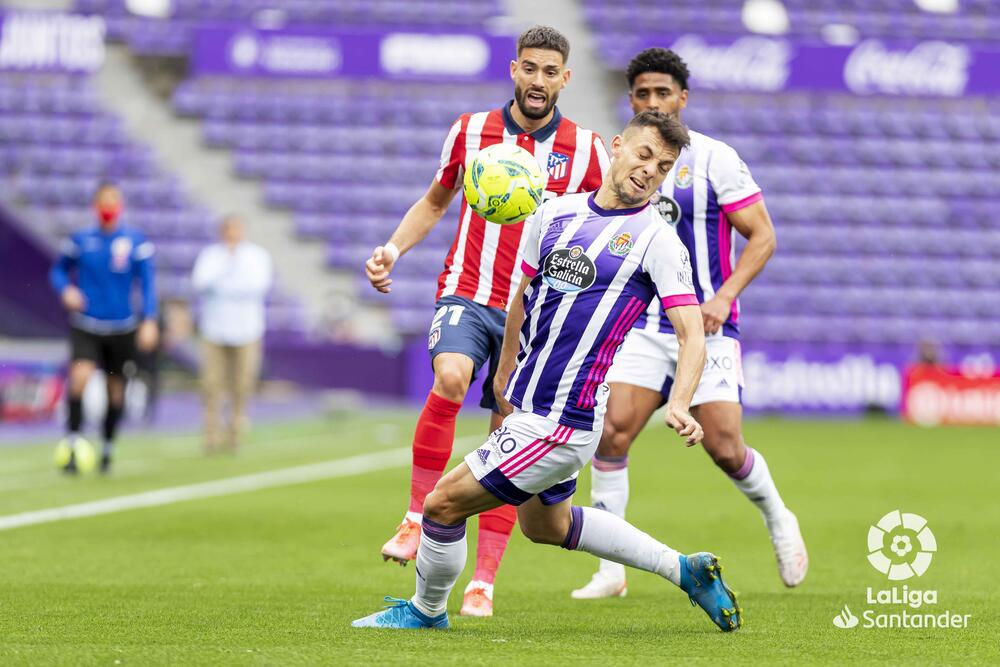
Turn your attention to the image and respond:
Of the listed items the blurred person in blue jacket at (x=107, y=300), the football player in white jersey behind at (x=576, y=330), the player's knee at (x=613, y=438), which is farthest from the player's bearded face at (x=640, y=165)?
the blurred person in blue jacket at (x=107, y=300)

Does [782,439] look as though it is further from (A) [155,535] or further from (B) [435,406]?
(B) [435,406]

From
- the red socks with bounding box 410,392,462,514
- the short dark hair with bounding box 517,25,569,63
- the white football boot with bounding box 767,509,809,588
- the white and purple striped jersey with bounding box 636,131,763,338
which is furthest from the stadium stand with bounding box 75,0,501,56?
the red socks with bounding box 410,392,462,514

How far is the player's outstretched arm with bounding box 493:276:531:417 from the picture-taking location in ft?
16.7

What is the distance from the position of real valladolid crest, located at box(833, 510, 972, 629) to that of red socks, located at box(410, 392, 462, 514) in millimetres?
1535

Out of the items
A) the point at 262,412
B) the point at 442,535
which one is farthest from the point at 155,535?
the point at 262,412

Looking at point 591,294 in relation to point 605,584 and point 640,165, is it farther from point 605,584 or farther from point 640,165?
point 605,584

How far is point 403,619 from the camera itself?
203 inches

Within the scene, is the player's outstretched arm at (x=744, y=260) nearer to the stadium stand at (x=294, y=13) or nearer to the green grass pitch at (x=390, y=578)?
the green grass pitch at (x=390, y=578)

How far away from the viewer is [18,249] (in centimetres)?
2581

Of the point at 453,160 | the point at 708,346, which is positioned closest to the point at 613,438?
the point at 708,346

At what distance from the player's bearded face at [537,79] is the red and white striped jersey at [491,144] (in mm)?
113

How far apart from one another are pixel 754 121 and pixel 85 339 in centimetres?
1808

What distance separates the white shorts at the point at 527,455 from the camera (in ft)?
16.0

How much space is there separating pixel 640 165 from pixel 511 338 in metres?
0.71
